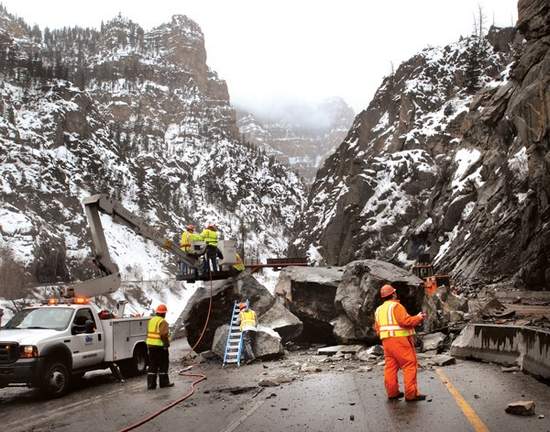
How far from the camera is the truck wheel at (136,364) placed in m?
14.1

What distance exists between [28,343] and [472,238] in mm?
35171

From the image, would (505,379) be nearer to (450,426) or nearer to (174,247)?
(450,426)

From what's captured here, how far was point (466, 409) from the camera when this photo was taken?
25.3 feet

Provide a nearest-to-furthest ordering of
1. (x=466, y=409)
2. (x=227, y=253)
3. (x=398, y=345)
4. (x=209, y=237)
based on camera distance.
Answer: (x=466, y=409) < (x=398, y=345) < (x=209, y=237) < (x=227, y=253)

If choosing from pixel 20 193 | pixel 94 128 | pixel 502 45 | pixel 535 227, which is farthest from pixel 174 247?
pixel 94 128

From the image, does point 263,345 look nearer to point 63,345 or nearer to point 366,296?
point 366,296

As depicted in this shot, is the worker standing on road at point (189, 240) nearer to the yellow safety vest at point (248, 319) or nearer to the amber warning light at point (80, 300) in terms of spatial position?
the yellow safety vest at point (248, 319)

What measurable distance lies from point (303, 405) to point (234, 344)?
756 centimetres

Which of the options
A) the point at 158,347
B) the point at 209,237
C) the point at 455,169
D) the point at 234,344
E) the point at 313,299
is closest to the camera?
the point at 158,347

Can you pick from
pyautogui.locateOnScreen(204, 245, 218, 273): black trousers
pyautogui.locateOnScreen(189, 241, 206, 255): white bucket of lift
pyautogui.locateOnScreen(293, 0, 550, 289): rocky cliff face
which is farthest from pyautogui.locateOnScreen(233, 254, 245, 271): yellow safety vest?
pyautogui.locateOnScreen(293, 0, 550, 289): rocky cliff face

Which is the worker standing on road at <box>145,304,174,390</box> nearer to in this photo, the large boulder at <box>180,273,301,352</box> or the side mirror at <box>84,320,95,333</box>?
the side mirror at <box>84,320,95,333</box>

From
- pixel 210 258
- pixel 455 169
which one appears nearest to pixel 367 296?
pixel 210 258

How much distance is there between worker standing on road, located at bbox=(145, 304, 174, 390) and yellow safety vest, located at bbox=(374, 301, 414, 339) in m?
4.88

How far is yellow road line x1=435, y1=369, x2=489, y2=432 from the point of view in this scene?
669 centimetres
